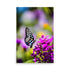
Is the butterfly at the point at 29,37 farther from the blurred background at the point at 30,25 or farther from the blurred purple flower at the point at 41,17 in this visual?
the blurred purple flower at the point at 41,17

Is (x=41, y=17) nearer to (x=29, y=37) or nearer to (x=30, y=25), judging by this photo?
(x=30, y=25)

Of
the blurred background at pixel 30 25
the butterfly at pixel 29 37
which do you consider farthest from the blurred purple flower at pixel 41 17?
the butterfly at pixel 29 37

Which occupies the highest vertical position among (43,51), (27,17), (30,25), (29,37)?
(27,17)

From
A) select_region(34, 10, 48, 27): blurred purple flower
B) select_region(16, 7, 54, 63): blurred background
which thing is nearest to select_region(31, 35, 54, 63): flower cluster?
select_region(16, 7, 54, 63): blurred background

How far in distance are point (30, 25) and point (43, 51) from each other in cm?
40

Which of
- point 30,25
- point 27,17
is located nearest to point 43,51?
point 30,25

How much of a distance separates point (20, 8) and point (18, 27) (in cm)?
27

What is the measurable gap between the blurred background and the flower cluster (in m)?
0.06

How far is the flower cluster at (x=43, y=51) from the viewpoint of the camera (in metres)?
1.95

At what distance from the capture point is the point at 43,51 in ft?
6.42

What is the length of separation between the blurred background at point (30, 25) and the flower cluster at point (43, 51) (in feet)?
0.19
